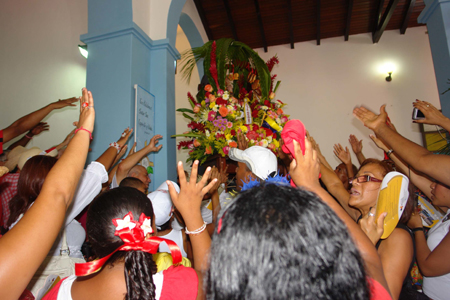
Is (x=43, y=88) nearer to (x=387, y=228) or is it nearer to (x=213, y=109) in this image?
(x=213, y=109)

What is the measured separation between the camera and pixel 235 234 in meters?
0.64

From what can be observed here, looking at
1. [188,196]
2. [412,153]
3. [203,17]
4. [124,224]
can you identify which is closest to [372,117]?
[412,153]

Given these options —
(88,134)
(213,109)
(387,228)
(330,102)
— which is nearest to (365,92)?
(330,102)

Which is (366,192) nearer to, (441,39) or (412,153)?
(412,153)

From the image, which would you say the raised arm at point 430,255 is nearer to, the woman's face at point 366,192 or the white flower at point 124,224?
the woman's face at point 366,192

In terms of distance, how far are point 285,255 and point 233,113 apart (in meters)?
2.65

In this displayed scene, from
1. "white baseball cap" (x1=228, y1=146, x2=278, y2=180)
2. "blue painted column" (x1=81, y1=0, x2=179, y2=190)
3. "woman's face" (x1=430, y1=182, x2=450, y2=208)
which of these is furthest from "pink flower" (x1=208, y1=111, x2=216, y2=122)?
"woman's face" (x1=430, y1=182, x2=450, y2=208)

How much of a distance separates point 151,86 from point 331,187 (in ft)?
7.37

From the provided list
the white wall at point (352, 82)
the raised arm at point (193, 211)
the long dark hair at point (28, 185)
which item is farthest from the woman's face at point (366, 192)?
the white wall at point (352, 82)

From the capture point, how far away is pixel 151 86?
3291mm

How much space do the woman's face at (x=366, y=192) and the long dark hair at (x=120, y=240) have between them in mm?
1179

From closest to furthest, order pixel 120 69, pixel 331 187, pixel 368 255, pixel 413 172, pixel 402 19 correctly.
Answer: pixel 368 255 < pixel 331 187 < pixel 413 172 < pixel 120 69 < pixel 402 19

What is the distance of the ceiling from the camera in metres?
5.59

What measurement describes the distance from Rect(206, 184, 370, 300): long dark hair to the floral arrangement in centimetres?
230
